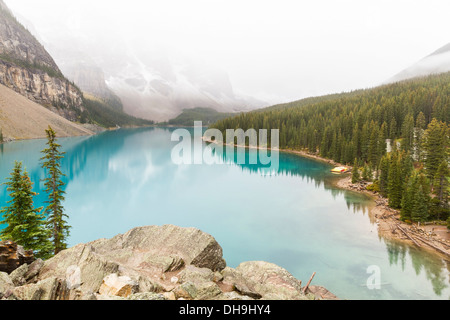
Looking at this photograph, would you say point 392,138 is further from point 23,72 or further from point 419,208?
point 23,72

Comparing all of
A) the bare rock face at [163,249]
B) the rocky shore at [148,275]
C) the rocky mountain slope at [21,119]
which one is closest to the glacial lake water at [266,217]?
A: the rocky shore at [148,275]

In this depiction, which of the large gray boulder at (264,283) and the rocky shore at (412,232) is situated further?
the rocky shore at (412,232)

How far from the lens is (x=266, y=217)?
37.2 meters

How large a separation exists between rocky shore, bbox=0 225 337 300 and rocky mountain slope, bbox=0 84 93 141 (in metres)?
139

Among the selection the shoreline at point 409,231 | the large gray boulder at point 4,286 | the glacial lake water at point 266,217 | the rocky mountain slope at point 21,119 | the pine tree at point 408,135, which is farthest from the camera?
the rocky mountain slope at point 21,119

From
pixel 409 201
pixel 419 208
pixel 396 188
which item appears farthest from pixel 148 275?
pixel 396 188

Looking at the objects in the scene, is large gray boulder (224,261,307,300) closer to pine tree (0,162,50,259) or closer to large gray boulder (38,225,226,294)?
large gray boulder (38,225,226,294)

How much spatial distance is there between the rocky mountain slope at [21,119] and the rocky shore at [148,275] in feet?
455

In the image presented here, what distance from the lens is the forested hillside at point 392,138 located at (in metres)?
35.5

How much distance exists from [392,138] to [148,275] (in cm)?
9829

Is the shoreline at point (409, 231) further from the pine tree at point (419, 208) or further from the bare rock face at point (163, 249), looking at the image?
the bare rock face at point (163, 249)

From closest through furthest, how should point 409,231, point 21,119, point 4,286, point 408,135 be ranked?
point 4,286 → point 409,231 → point 408,135 → point 21,119

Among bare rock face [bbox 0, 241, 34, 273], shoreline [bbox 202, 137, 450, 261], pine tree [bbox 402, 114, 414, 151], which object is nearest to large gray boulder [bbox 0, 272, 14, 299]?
bare rock face [bbox 0, 241, 34, 273]

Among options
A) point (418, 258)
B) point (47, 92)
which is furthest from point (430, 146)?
point (47, 92)
